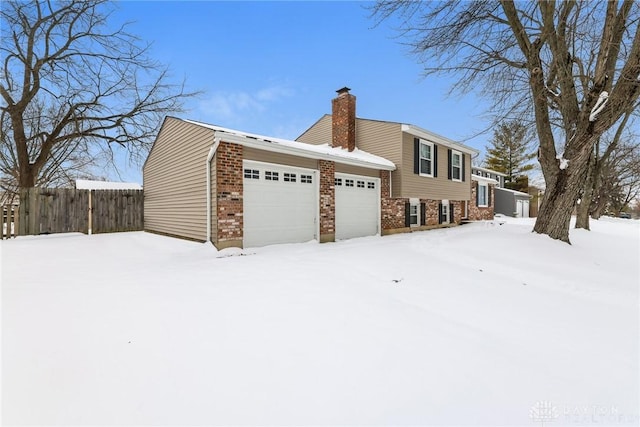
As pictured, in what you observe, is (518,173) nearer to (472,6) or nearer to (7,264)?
(472,6)

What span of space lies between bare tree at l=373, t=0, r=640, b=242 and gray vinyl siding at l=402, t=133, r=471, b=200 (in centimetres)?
438

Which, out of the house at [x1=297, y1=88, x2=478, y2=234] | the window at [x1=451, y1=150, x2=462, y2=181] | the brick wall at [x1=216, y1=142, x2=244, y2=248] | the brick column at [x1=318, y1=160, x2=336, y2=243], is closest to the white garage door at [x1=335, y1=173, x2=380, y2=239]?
the house at [x1=297, y1=88, x2=478, y2=234]

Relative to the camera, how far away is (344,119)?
45.6 ft

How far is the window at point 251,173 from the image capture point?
8.18 m

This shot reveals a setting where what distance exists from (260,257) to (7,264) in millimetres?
5258

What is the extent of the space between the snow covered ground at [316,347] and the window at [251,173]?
3.50m

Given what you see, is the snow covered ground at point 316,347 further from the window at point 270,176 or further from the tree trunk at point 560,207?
the window at point 270,176

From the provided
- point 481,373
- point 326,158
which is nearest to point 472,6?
point 326,158

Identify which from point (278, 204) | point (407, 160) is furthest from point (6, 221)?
point (407, 160)

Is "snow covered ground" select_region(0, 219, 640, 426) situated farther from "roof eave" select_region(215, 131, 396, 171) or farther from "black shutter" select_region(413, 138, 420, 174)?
"black shutter" select_region(413, 138, 420, 174)

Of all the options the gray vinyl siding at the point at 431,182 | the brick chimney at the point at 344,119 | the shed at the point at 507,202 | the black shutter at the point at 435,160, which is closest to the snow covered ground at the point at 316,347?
the gray vinyl siding at the point at 431,182

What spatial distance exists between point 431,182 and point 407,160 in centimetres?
246

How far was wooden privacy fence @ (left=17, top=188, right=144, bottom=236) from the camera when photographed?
10.2 meters

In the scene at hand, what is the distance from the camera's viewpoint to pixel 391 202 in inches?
513
